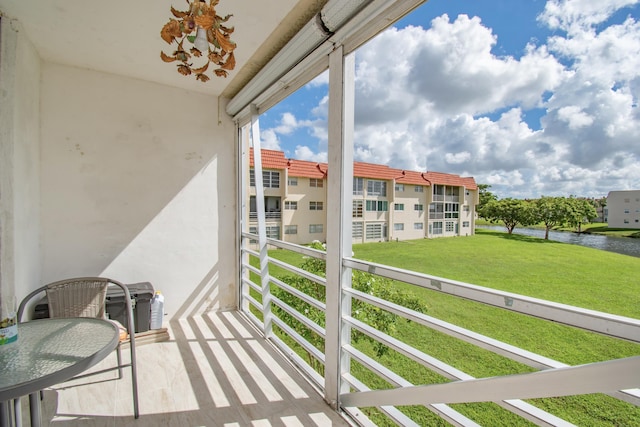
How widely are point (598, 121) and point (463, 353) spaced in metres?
3.19

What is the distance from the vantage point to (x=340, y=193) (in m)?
1.71

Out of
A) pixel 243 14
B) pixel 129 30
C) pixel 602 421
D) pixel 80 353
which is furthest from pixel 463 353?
pixel 129 30

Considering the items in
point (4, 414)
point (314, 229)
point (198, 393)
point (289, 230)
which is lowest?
point (198, 393)

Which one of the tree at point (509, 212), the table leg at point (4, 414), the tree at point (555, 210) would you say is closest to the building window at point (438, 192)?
the tree at point (509, 212)

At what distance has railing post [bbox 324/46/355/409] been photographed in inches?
67.2

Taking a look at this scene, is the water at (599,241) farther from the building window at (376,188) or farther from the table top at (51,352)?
the table top at (51,352)

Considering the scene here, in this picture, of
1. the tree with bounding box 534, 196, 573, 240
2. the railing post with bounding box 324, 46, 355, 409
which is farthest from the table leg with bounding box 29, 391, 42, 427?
the tree with bounding box 534, 196, 573, 240

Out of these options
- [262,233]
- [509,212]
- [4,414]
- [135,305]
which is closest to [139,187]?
[135,305]

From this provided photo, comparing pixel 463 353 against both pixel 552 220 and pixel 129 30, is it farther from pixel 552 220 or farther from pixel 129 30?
pixel 129 30

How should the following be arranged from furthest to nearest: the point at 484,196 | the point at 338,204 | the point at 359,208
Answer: the point at 359,208 < the point at 338,204 < the point at 484,196

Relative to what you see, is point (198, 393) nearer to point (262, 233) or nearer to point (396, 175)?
point (262, 233)

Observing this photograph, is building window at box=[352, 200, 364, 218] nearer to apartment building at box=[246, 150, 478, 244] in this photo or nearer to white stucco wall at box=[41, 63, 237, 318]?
apartment building at box=[246, 150, 478, 244]

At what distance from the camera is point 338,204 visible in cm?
172

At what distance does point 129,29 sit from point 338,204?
1831mm
